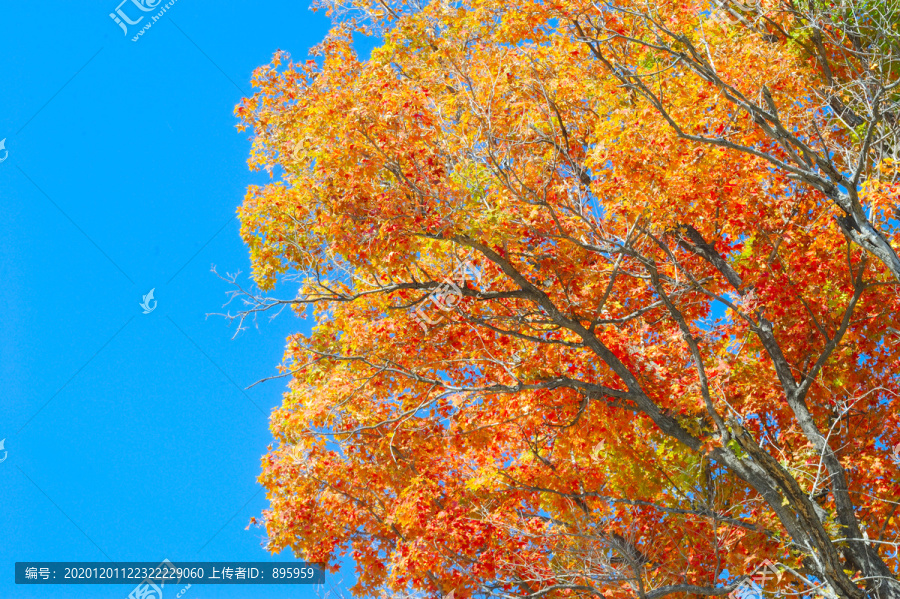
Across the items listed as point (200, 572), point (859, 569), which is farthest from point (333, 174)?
point (200, 572)

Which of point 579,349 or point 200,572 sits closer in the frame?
point 579,349

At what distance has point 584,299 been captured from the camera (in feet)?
31.0

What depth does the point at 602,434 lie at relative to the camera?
30.7 feet

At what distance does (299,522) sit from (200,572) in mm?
9787

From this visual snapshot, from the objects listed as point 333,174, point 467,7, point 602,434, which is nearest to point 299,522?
point 602,434

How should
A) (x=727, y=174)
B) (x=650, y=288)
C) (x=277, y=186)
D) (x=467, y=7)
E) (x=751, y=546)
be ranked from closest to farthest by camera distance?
(x=277, y=186) → (x=727, y=174) → (x=751, y=546) → (x=650, y=288) → (x=467, y=7)

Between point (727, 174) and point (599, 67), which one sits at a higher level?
point (599, 67)

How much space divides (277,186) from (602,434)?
5.13 m

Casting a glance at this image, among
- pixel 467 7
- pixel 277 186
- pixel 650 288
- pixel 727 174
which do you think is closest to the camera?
pixel 277 186

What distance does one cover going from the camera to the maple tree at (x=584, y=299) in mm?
7789

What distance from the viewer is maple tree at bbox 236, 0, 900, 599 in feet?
25.6

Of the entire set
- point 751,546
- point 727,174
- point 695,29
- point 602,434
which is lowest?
point 751,546

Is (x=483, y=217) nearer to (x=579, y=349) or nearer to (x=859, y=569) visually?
(x=579, y=349)

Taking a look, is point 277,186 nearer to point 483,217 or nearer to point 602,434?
point 483,217
